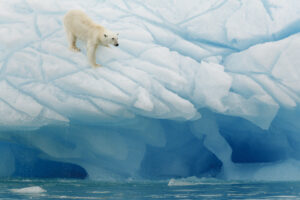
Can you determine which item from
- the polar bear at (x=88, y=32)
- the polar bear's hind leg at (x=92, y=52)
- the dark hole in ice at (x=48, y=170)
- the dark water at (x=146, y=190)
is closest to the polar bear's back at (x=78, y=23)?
the polar bear at (x=88, y=32)

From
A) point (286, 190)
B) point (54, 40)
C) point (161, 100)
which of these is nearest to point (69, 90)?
point (54, 40)

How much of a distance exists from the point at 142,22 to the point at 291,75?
2.25 metres

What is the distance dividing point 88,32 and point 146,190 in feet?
6.78

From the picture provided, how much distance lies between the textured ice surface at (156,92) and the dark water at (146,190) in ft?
1.47

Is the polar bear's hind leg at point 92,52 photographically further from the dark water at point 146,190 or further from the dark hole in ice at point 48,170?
the dark hole in ice at point 48,170

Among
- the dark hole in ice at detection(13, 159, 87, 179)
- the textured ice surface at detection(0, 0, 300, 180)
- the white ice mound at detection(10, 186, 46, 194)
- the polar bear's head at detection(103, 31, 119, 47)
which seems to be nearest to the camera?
the white ice mound at detection(10, 186, 46, 194)

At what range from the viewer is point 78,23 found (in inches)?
246

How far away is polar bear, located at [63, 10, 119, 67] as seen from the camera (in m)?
6.10

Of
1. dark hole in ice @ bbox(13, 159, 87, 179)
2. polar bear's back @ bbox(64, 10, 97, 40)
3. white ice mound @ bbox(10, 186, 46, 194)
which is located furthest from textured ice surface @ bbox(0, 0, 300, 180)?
white ice mound @ bbox(10, 186, 46, 194)

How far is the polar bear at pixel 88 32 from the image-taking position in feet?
20.0

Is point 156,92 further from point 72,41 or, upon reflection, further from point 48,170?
point 48,170

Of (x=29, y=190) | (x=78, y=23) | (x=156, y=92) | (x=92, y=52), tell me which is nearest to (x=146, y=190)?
(x=29, y=190)

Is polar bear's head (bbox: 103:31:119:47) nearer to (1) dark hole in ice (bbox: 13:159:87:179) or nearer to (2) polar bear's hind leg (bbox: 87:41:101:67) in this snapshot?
(2) polar bear's hind leg (bbox: 87:41:101:67)

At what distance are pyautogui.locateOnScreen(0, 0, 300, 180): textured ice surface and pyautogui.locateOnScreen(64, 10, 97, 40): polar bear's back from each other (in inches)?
10.6
